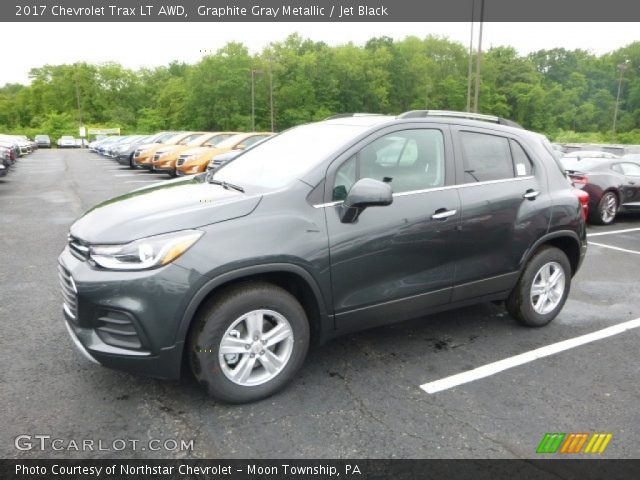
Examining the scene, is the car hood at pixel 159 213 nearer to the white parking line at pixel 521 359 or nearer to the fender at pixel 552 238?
the white parking line at pixel 521 359

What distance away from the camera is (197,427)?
9.70 ft

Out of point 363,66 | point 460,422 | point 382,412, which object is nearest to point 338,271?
point 382,412

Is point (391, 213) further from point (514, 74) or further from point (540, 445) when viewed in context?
point (514, 74)

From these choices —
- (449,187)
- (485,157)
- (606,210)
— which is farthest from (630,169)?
(449,187)

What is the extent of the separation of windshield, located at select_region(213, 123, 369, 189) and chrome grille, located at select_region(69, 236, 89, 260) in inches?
44.8

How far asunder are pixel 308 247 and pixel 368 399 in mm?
1060

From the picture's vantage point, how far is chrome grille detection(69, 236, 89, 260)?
305 cm

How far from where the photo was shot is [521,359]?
395 cm

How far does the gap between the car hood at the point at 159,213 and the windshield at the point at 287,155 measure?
0.29m

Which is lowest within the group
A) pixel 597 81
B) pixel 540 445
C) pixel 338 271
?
pixel 540 445

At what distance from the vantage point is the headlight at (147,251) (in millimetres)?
2840

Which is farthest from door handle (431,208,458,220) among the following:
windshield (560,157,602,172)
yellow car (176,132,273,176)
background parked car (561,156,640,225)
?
yellow car (176,132,273,176)

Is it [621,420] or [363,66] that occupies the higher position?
[363,66]
